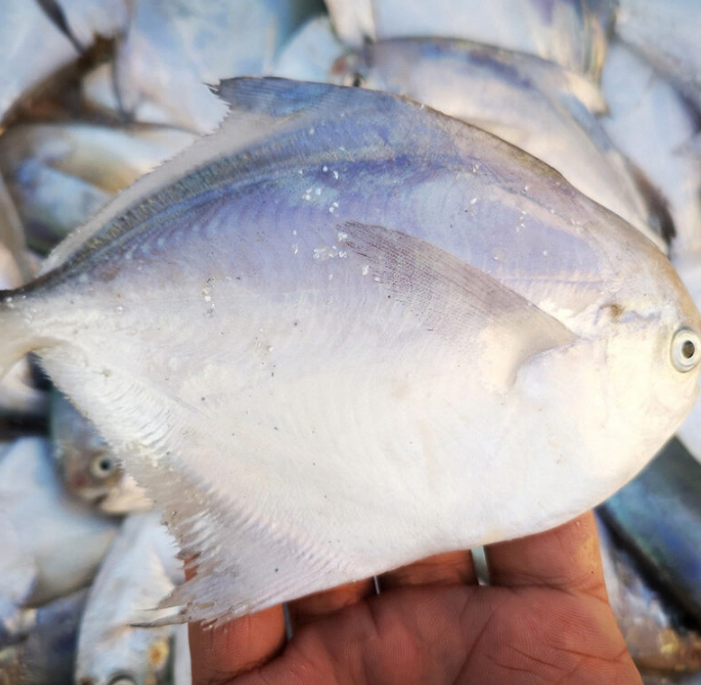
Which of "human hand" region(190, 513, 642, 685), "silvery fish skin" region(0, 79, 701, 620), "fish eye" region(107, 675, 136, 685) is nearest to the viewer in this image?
"silvery fish skin" region(0, 79, 701, 620)

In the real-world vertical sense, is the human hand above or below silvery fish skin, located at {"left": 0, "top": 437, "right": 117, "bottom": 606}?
above

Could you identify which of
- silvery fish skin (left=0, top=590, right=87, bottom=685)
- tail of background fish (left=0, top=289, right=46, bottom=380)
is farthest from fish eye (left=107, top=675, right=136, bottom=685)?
tail of background fish (left=0, top=289, right=46, bottom=380)

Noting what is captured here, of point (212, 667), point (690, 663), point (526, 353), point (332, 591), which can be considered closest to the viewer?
point (526, 353)

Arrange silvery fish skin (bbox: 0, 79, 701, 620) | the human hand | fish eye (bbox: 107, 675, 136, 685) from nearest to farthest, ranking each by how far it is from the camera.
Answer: silvery fish skin (bbox: 0, 79, 701, 620) → the human hand → fish eye (bbox: 107, 675, 136, 685)

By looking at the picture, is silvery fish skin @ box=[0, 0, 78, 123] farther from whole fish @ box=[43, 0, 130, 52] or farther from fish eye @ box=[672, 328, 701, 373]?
fish eye @ box=[672, 328, 701, 373]

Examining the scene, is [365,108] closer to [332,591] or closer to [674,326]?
[674,326]

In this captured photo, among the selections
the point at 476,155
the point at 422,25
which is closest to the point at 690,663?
the point at 476,155

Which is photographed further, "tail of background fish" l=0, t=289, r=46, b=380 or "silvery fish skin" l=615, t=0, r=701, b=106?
"silvery fish skin" l=615, t=0, r=701, b=106

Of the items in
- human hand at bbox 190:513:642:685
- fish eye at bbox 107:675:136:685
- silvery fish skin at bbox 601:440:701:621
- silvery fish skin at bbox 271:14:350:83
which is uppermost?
silvery fish skin at bbox 271:14:350:83
